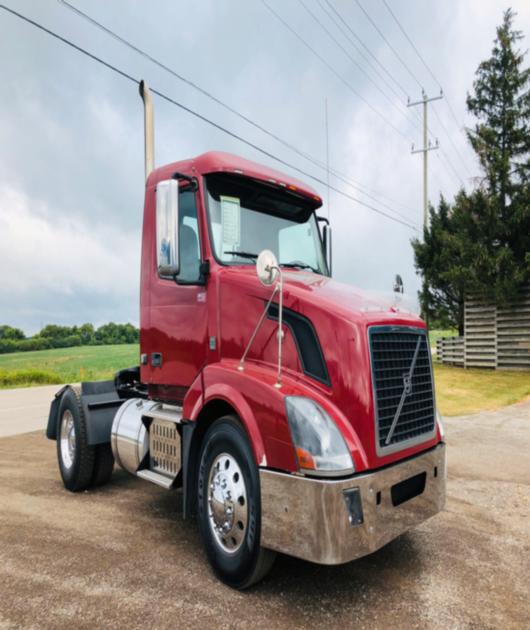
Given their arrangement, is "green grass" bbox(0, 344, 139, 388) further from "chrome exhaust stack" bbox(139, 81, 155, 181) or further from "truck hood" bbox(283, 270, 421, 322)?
"truck hood" bbox(283, 270, 421, 322)

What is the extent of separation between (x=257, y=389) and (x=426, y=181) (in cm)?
2643

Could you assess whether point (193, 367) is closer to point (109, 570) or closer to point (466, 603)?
point (109, 570)

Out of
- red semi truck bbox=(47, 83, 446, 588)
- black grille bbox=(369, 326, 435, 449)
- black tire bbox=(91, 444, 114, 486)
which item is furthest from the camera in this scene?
black tire bbox=(91, 444, 114, 486)

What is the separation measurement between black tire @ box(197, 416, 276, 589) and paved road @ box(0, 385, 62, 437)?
7261 mm

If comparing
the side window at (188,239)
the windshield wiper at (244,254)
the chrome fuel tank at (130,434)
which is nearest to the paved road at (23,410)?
the chrome fuel tank at (130,434)

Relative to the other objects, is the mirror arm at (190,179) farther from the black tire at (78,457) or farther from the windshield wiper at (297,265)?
the black tire at (78,457)

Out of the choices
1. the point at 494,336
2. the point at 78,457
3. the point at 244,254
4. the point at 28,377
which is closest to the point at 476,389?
the point at 494,336

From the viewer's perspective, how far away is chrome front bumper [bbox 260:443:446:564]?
288 centimetres

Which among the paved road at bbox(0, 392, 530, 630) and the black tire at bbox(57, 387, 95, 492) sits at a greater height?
the black tire at bbox(57, 387, 95, 492)

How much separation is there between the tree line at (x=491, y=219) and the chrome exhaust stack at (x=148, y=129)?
12.4 metres

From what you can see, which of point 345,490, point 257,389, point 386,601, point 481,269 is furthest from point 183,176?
point 481,269

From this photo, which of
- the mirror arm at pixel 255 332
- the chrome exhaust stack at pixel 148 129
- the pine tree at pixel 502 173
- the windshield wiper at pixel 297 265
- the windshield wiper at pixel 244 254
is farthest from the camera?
the pine tree at pixel 502 173

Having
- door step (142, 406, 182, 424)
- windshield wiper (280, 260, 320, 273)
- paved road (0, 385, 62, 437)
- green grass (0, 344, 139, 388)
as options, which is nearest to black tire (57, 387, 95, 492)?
door step (142, 406, 182, 424)

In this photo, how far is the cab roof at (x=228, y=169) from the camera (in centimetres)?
421
